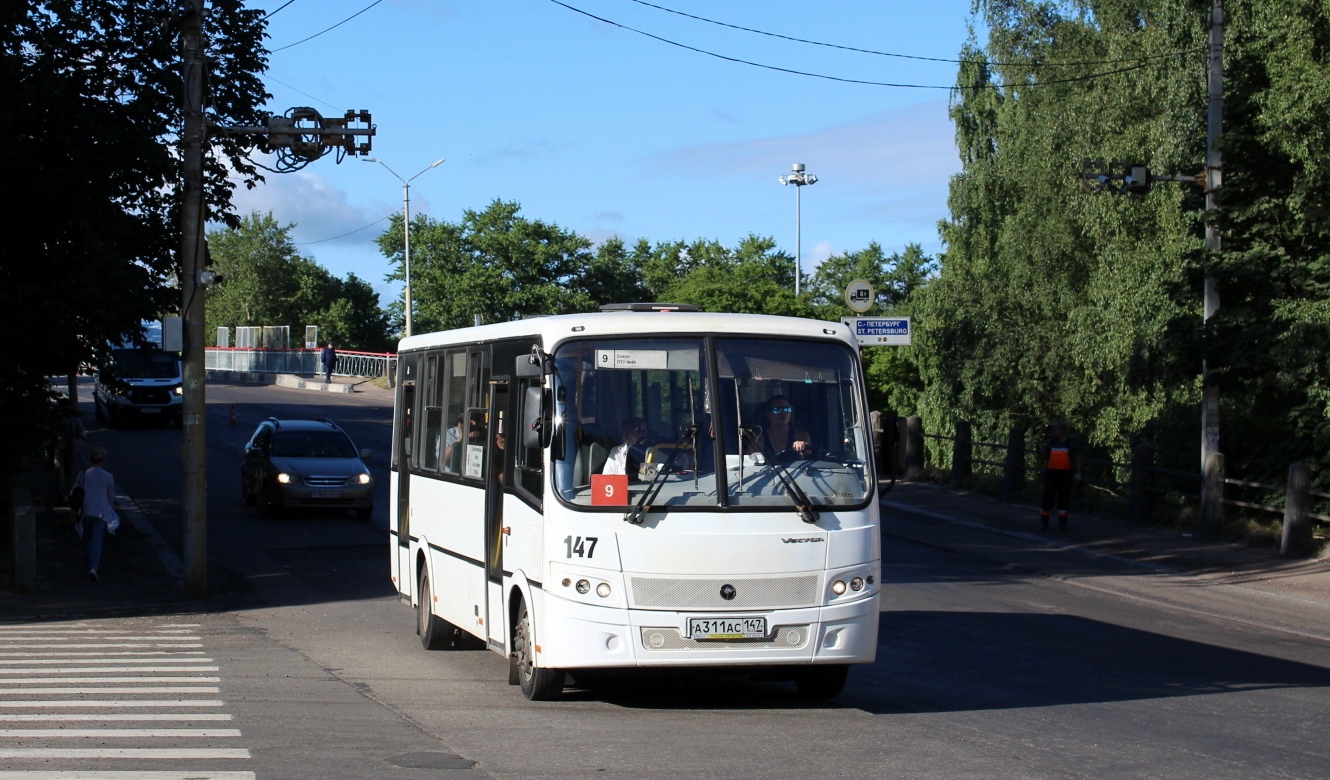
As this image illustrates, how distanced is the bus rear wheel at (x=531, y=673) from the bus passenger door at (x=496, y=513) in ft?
1.22

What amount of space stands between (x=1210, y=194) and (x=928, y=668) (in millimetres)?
14619

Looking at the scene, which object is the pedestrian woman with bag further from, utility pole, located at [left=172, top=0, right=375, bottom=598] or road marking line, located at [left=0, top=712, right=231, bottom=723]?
road marking line, located at [left=0, top=712, right=231, bottom=723]

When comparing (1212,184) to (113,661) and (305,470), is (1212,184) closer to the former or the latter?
(305,470)

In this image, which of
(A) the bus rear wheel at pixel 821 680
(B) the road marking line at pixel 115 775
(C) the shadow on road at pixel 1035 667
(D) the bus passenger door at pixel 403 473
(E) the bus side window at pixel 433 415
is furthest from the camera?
(D) the bus passenger door at pixel 403 473

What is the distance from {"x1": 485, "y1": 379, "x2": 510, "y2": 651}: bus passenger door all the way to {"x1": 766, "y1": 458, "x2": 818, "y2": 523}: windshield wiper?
2088 millimetres

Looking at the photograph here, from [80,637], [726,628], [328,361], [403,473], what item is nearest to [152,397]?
[328,361]

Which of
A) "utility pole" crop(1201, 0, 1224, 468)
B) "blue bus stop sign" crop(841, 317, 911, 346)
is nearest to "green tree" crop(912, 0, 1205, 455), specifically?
"utility pole" crop(1201, 0, 1224, 468)

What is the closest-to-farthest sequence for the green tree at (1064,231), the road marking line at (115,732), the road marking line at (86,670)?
the road marking line at (115,732) < the road marking line at (86,670) < the green tree at (1064,231)

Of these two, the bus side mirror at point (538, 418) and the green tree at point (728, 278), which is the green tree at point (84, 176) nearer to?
the bus side mirror at point (538, 418)

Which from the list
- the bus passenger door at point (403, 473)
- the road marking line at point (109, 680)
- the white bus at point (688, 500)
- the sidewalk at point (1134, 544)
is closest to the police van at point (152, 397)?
the sidewalk at point (1134, 544)

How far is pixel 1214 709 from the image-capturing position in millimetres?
9812

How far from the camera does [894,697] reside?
10.2m

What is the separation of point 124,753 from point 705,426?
4.02 meters

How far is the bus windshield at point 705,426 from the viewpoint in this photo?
9.35 m
